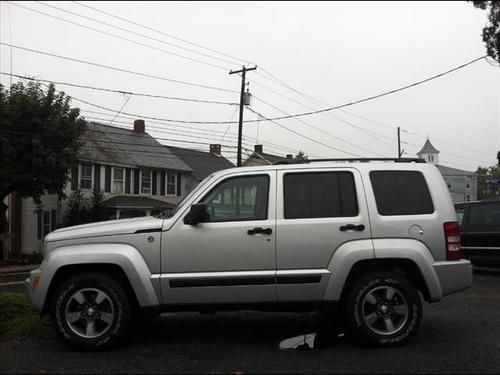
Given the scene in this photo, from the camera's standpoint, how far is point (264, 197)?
227 inches

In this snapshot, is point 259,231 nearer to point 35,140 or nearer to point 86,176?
point 35,140

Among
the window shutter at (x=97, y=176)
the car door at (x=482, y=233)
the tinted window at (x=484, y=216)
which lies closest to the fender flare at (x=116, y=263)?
the car door at (x=482, y=233)

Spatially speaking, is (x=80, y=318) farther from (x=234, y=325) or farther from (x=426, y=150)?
(x=426, y=150)

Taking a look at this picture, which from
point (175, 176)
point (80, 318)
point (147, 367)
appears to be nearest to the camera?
point (147, 367)

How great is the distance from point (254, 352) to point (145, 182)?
29.8m

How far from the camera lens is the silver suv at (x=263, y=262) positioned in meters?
5.52

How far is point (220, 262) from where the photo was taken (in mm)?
5535

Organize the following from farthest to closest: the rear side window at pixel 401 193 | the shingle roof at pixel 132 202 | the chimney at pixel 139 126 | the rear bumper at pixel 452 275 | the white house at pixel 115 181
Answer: the chimney at pixel 139 126 → the shingle roof at pixel 132 202 → the white house at pixel 115 181 → the rear side window at pixel 401 193 → the rear bumper at pixel 452 275

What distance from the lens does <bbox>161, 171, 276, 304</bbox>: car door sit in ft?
18.1

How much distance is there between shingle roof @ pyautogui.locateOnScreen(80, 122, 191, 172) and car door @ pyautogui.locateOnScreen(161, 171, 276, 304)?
23.9 m

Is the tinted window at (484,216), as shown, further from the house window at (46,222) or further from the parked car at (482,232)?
the house window at (46,222)

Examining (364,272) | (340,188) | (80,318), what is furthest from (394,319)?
(80,318)

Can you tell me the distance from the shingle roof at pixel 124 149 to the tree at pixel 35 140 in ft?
14.8

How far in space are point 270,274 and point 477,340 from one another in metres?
2.42
